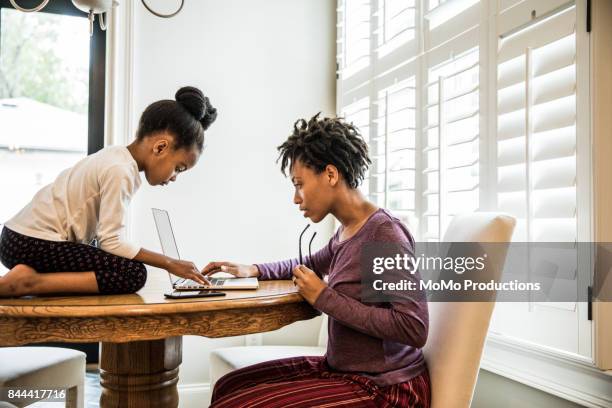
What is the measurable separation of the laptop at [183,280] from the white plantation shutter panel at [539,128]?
2.67 ft

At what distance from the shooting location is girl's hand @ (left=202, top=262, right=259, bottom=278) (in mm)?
1758

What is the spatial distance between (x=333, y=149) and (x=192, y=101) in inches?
19.6

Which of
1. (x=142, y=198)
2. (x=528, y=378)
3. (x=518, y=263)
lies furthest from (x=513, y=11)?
(x=142, y=198)

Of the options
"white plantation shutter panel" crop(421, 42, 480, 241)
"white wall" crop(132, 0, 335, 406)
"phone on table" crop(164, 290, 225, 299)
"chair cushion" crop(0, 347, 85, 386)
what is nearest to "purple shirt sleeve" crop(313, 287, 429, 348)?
"phone on table" crop(164, 290, 225, 299)

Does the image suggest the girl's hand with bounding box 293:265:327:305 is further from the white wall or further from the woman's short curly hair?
the white wall

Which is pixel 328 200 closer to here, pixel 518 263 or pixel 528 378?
pixel 518 263

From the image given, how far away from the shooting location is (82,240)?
1494 mm

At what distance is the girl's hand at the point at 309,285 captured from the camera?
1.32m

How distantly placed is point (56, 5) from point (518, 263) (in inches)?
107

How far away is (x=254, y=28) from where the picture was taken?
299 centimetres

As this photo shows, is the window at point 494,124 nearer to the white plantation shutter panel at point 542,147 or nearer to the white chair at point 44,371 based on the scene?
the white plantation shutter panel at point 542,147

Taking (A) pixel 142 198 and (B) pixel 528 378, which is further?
(A) pixel 142 198

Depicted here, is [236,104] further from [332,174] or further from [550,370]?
[550,370]

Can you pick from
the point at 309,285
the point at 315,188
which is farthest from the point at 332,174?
the point at 309,285
